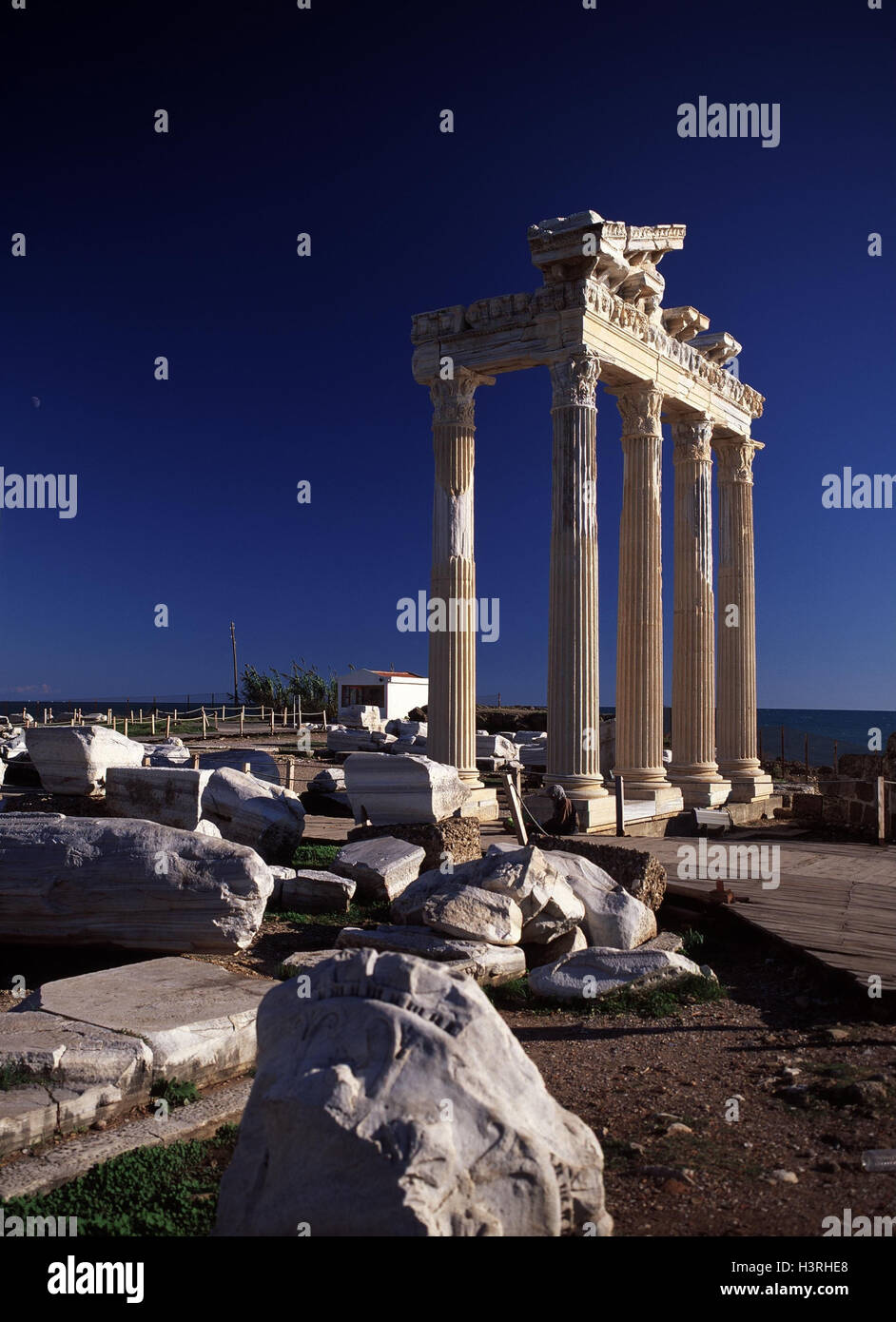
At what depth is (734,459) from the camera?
2017cm

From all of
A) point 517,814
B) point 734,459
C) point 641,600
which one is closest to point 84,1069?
point 517,814

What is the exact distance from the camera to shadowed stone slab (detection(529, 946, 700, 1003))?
7469mm

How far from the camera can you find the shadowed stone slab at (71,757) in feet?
37.6

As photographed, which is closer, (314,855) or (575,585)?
(314,855)

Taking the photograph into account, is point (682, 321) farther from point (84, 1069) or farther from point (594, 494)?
point (84, 1069)

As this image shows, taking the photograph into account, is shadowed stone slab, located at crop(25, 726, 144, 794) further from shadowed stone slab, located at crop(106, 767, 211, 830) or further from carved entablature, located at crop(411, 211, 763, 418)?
carved entablature, located at crop(411, 211, 763, 418)

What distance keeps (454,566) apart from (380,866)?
255 inches

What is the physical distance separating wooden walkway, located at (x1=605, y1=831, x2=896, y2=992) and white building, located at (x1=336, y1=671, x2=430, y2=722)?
3188 centimetres

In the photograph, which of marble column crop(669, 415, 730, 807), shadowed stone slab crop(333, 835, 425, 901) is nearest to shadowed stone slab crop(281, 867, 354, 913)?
shadowed stone slab crop(333, 835, 425, 901)

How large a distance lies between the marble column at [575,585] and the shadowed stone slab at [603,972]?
6398 mm

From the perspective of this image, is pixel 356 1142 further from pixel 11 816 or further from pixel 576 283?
pixel 576 283

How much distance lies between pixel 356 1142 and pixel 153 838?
5.31 meters

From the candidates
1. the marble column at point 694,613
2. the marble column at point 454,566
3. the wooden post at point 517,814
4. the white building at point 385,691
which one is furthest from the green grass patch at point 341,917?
the white building at point 385,691

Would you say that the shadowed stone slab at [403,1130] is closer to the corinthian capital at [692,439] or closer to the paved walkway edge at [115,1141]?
the paved walkway edge at [115,1141]
